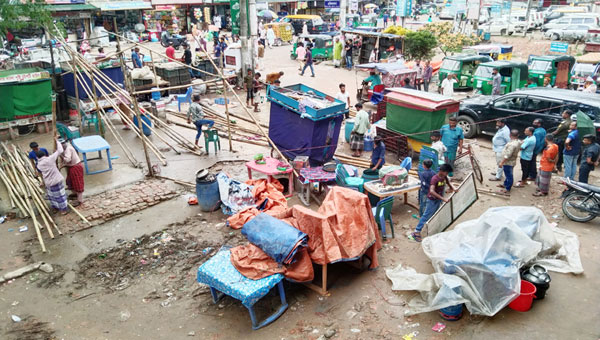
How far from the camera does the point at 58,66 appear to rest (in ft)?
49.5

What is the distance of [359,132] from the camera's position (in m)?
12.4

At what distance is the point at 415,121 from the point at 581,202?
14.2 ft

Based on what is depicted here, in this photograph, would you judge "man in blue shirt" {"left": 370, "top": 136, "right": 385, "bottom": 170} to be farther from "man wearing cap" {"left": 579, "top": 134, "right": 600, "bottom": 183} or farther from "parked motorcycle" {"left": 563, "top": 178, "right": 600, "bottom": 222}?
"man wearing cap" {"left": 579, "top": 134, "right": 600, "bottom": 183}

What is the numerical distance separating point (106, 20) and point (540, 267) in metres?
35.7

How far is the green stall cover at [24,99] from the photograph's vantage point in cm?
1257

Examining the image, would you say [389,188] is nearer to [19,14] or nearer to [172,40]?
[19,14]

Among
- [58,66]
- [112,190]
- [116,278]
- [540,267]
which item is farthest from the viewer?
[58,66]

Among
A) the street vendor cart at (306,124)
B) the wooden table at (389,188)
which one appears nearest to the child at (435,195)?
the wooden table at (389,188)

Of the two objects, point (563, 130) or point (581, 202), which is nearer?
point (581, 202)

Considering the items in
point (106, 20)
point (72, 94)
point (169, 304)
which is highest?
point (106, 20)

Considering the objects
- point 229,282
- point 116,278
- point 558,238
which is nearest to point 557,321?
point 558,238

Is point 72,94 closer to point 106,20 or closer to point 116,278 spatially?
point 116,278

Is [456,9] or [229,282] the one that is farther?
[456,9]

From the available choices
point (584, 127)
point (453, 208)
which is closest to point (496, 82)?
A: point (584, 127)
